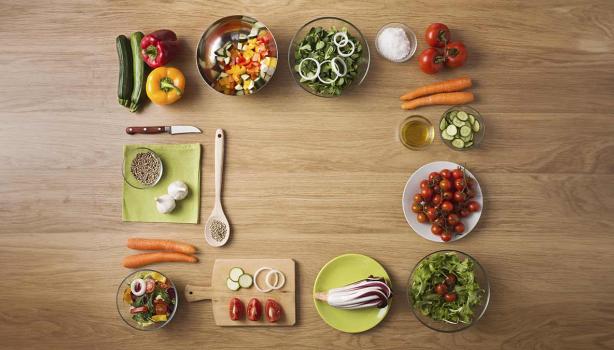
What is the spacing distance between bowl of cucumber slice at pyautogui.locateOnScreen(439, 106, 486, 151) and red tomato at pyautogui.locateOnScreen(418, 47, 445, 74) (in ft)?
0.70

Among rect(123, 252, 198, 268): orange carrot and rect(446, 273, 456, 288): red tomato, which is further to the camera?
rect(123, 252, 198, 268): orange carrot

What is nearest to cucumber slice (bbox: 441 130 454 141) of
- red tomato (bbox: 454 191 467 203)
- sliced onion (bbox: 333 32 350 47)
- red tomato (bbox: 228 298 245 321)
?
red tomato (bbox: 454 191 467 203)

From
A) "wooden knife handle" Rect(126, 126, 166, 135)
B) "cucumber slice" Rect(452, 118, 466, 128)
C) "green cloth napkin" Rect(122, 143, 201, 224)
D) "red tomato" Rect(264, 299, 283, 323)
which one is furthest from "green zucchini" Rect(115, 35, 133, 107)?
"cucumber slice" Rect(452, 118, 466, 128)

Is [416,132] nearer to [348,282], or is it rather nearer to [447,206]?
[447,206]

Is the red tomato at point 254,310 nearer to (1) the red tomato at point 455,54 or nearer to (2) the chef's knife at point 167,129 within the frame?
(2) the chef's knife at point 167,129

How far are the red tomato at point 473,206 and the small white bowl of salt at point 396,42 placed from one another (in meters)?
0.77

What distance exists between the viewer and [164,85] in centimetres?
229

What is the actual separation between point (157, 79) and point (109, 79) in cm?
30

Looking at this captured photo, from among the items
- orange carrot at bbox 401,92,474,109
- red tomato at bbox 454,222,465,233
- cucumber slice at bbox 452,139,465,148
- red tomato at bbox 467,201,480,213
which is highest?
orange carrot at bbox 401,92,474,109

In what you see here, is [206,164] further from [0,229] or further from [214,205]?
[0,229]

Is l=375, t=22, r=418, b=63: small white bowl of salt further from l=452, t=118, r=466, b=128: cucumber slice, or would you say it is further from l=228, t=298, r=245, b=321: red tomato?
l=228, t=298, r=245, b=321: red tomato

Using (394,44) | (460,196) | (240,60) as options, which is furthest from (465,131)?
(240,60)

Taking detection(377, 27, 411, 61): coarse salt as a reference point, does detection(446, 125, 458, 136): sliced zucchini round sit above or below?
below

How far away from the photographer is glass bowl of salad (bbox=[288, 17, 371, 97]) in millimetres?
2242
